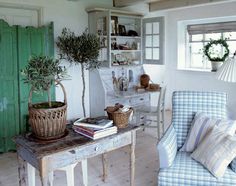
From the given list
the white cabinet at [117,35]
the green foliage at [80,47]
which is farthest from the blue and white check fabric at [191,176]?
the white cabinet at [117,35]

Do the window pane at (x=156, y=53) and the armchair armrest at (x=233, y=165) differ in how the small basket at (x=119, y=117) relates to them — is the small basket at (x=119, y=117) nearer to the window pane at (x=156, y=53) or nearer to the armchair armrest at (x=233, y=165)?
the armchair armrest at (x=233, y=165)

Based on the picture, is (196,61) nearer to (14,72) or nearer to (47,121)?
(14,72)

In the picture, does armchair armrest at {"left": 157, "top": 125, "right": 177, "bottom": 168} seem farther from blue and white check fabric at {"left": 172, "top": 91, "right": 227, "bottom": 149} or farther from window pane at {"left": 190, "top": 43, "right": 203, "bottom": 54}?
window pane at {"left": 190, "top": 43, "right": 203, "bottom": 54}

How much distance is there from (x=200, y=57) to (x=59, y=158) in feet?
15.7

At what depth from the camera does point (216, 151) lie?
2279 mm

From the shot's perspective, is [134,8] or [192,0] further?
[134,8]

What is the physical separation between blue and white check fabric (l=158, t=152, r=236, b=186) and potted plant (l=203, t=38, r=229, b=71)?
3.47 m

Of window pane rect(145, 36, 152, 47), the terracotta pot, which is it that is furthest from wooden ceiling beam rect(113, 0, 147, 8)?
the terracotta pot

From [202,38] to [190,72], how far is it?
765 millimetres

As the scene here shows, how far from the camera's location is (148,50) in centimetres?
543

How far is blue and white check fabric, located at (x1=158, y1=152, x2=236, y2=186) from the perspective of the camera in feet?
7.10

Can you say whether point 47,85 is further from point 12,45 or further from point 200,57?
point 200,57

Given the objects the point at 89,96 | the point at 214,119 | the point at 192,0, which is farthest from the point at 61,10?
the point at 214,119

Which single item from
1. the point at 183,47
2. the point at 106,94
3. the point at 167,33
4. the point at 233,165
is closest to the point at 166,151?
the point at 233,165
